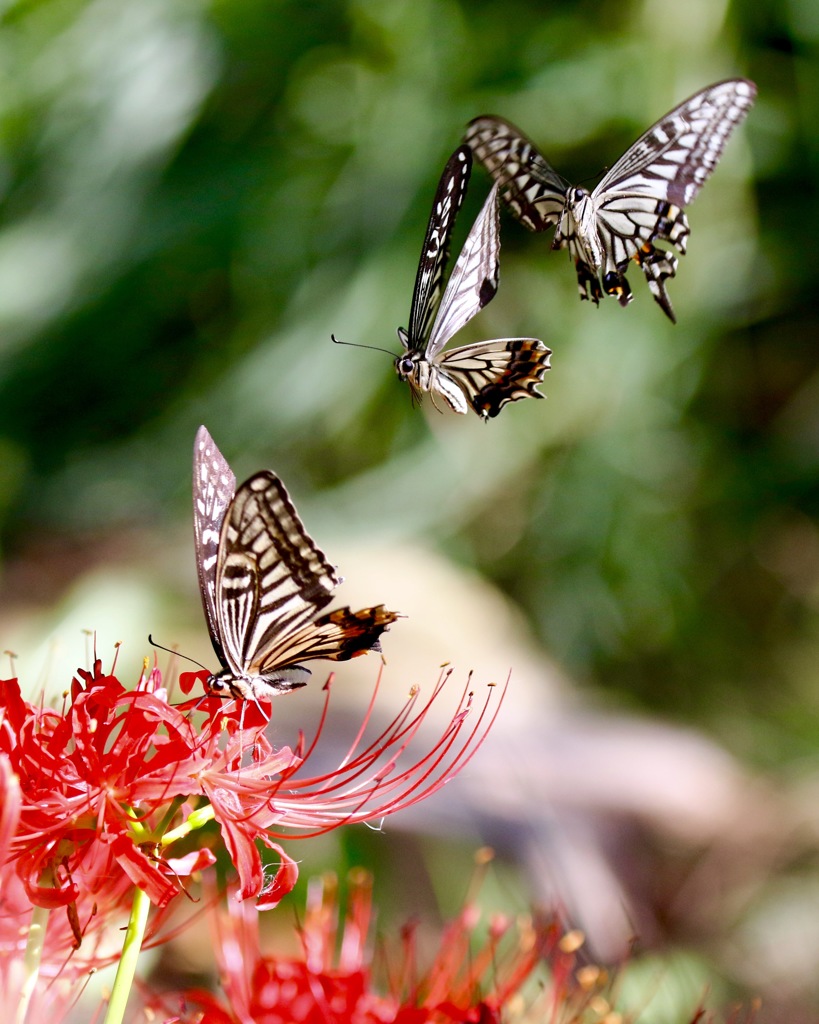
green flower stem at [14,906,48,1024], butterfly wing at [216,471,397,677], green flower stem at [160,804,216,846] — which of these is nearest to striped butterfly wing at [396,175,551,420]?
butterfly wing at [216,471,397,677]

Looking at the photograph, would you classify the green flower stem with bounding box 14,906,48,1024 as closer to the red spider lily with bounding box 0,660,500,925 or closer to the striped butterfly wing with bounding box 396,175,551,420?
the red spider lily with bounding box 0,660,500,925

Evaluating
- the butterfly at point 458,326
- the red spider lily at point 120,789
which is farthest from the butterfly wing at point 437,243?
the red spider lily at point 120,789

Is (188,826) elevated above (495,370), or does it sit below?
below

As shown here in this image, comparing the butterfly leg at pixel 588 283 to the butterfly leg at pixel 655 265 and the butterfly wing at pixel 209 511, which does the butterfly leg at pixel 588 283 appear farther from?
the butterfly wing at pixel 209 511

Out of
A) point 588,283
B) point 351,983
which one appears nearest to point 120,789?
point 351,983

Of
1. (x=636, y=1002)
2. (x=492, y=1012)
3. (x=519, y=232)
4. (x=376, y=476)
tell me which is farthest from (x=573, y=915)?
(x=519, y=232)

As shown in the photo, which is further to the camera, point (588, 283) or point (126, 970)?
point (588, 283)

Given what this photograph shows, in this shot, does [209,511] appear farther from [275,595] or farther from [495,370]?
[495,370]

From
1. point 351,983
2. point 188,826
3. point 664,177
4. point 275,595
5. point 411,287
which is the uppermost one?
point 411,287
